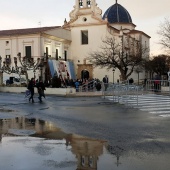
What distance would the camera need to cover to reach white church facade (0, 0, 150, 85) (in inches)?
2083

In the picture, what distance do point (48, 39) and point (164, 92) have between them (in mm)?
33938

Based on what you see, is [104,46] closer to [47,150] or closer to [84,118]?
[84,118]

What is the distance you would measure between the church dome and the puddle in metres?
60.9

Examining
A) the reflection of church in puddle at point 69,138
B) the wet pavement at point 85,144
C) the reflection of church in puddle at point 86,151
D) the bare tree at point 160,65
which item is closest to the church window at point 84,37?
the bare tree at point 160,65

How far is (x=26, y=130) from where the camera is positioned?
11266mm

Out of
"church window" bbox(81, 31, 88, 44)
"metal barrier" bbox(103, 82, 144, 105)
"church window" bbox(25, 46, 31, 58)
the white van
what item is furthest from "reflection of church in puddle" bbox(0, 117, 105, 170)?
"church window" bbox(81, 31, 88, 44)

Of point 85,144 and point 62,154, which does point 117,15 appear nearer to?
point 85,144

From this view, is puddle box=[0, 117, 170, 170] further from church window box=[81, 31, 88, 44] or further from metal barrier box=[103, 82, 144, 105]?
church window box=[81, 31, 88, 44]

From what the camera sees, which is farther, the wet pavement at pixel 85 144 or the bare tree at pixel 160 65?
the bare tree at pixel 160 65

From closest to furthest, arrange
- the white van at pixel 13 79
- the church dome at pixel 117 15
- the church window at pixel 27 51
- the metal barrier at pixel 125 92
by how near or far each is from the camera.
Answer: the metal barrier at pixel 125 92
the white van at pixel 13 79
the church window at pixel 27 51
the church dome at pixel 117 15

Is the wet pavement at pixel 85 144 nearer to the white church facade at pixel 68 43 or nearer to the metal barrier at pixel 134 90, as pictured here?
the metal barrier at pixel 134 90

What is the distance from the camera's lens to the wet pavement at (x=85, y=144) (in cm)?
684

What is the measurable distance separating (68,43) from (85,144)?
2080 inches

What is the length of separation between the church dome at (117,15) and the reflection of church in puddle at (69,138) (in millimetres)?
57595
